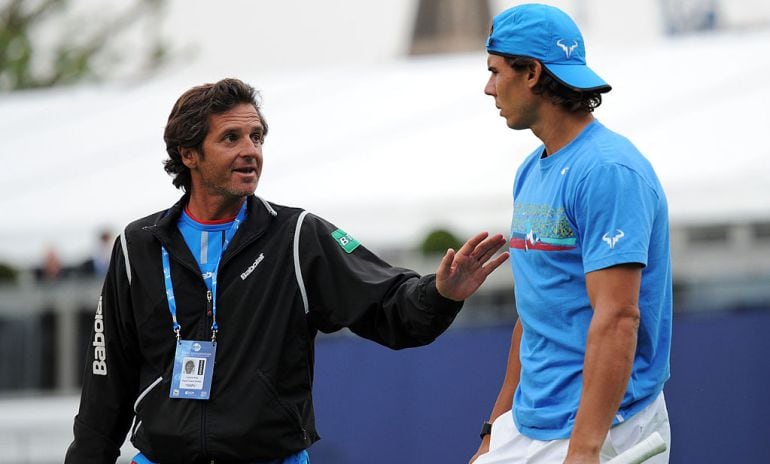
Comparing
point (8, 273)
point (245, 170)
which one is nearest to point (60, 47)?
point (8, 273)

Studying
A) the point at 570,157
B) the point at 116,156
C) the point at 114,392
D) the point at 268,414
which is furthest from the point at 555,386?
the point at 116,156

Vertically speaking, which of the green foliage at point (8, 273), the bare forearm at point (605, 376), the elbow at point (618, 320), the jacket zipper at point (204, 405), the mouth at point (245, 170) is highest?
the mouth at point (245, 170)

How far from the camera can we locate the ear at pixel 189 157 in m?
3.95

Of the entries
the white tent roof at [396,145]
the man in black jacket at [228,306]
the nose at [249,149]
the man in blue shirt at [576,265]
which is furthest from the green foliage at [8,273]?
the man in blue shirt at [576,265]

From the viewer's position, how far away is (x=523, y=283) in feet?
10.9

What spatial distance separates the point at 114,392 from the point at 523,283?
4.47 feet

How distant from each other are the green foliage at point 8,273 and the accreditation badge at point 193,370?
901cm

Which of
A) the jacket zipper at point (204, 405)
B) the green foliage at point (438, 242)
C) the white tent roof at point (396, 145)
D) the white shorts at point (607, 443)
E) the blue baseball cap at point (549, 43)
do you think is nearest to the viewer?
the white shorts at point (607, 443)

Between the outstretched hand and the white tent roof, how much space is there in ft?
24.4

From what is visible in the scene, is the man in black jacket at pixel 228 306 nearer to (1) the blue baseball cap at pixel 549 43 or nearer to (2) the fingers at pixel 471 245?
(2) the fingers at pixel 471 245

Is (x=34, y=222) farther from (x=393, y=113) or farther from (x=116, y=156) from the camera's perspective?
(x=393, y=113)

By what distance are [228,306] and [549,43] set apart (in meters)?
1.17

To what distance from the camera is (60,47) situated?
3262 centimetres

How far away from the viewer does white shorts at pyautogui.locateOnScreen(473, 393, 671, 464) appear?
3.14 m
